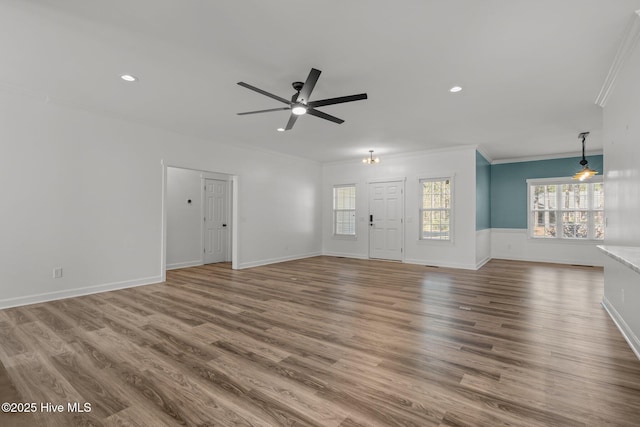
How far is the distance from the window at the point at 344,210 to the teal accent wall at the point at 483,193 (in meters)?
3.16

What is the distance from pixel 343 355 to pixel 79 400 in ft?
6.00

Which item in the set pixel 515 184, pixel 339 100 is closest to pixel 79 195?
pixel 339 100

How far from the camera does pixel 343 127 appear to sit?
5.43 metres

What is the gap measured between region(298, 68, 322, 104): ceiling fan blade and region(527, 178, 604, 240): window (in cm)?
757

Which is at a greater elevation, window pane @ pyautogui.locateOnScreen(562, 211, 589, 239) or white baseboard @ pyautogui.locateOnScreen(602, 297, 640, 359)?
window pane @ pyautogui.locateOnScreen(562, 211, 589, 239)

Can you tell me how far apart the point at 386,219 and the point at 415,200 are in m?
0.93

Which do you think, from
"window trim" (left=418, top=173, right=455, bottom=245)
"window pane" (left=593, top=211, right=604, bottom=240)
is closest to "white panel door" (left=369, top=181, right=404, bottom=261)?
"window trim" (left=418, top=173, right=455, bottom=245)

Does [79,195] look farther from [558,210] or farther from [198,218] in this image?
[558,210]

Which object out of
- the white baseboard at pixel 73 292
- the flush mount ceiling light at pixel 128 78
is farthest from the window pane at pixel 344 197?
the flush mount ceiling light at pixel 128 78

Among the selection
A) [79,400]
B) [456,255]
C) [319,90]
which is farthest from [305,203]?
[79,400]

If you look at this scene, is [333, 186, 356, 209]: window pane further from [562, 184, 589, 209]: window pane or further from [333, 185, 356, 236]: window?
[562, 184, 589, 209]: window pane

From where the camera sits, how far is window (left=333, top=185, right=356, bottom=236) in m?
8.80

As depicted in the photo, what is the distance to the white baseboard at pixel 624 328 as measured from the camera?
2.63m

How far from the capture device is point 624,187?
10.1 ft
